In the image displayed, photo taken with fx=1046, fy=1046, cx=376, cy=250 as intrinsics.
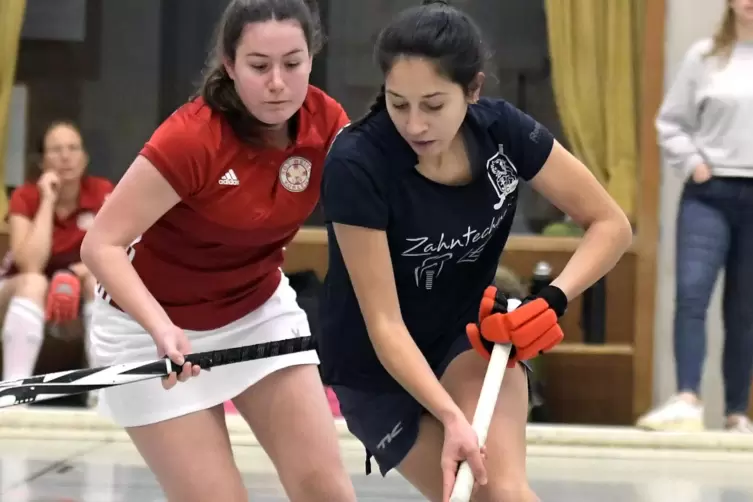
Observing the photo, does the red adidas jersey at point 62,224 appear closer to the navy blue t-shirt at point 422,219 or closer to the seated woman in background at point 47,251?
the seated woman in background at point 47,251

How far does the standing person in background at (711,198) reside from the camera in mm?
3148

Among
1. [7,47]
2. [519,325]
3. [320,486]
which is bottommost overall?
[320,486]

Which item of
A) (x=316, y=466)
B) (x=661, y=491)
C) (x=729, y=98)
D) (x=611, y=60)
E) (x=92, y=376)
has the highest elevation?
(x=611, y=60)

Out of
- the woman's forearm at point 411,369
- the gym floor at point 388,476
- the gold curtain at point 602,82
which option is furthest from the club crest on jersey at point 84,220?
the woman's forearm at point 411,369

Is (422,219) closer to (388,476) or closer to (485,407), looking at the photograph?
(485,407)

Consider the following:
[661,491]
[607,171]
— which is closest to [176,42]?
[607,171]

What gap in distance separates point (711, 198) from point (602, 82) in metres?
0.99

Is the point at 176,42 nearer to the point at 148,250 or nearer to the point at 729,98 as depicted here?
the point at 729,98

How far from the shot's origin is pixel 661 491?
268 centimetres

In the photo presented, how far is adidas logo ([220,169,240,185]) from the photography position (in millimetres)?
1660

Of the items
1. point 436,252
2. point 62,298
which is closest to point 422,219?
point 436,252

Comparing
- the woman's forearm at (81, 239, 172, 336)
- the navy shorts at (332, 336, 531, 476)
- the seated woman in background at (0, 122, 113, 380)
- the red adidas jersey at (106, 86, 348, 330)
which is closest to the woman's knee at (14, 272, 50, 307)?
the seated woman in background at (0, 122, 113, 380)

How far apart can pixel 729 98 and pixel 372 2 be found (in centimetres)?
165

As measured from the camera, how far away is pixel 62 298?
361 cm
